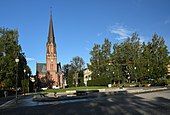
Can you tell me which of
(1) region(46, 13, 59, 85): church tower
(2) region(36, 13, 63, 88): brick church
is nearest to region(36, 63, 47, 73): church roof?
(2) region(36, 13, 63, 88): brick church

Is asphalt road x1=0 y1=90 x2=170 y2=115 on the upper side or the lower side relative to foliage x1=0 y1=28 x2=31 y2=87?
lower

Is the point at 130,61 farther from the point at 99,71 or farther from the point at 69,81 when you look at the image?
the point at 69,81

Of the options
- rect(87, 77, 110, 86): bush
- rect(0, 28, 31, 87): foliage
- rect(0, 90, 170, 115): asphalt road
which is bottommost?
rect(0, 90, 170, 115): asphalt road

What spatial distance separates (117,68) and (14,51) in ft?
113

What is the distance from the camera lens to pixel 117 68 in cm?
7481

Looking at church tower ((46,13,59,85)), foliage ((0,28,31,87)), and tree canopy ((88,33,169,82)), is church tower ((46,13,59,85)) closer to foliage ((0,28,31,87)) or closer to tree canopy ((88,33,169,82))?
tree canopy ((88,33,169,82))

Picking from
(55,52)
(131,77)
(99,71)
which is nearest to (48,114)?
(131,77)

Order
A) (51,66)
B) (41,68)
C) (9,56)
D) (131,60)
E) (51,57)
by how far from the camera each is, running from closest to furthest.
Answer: (9,56)
(131,60)
(51,57)
(51,66)
(41,68)

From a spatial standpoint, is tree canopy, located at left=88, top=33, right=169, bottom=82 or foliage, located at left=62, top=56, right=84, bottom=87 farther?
foliage, located at left=62, top=56, right=84, bottom=87

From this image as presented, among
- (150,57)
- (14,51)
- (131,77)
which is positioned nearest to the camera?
(14,51)

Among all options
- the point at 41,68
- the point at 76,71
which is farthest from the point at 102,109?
the point at 41,68

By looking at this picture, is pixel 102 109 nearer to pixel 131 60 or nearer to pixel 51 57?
pixel 131 60

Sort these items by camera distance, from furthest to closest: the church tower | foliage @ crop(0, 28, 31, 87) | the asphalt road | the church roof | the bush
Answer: the church roof → the church tower → the bush → foliage @ crop(0, 28, 31, 87) → the asphalt road

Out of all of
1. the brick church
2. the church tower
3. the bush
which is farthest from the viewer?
the brick church
